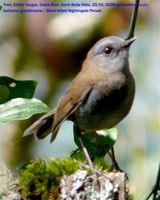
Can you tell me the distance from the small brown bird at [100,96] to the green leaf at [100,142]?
0.17 metres

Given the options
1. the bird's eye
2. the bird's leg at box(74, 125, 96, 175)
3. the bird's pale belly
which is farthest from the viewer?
the bird's eye

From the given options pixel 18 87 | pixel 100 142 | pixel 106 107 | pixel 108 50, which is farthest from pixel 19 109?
pixel 108 50

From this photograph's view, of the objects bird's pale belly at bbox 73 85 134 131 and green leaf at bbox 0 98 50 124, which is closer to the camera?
green leaf at bbox 0 98 50 124

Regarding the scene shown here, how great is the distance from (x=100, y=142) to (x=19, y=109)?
0.72 metres

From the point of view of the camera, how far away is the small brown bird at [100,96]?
4.59m

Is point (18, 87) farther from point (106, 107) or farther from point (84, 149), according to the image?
point (106, 107)

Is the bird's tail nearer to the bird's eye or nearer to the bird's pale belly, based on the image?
the bird's pale belly

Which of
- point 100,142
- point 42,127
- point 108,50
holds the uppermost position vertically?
point 108,50

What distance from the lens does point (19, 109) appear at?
3.62 meters

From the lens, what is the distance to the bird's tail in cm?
464

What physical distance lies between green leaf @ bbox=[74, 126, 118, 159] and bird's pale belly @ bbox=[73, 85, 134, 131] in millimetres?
143

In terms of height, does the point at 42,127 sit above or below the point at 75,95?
below

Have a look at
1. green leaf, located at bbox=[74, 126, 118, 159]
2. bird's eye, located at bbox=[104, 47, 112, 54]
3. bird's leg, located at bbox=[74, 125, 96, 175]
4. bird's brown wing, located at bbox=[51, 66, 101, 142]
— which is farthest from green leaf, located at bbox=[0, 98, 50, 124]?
bird's eye, located at bbox=[104, 47, 112, 54]

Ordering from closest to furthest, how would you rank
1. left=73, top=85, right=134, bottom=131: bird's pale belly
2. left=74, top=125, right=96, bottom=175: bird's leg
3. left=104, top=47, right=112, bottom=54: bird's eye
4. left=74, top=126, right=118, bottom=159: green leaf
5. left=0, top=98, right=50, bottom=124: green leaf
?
1. left=0, top=98, right=50, bottom=124: green leaf
2. left=74, top=125, right=96, bottom=175: bird's leg
3. left=74, top=126, right=118, bottom=159: green leaf
4. left=73, top=85, right=134, bottom=131: bird's pale belly
5. left=104, top=47, right=112, bottom=54: bird's eye
